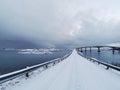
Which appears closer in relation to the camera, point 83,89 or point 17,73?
point 83,89

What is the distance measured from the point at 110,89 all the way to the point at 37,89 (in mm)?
3667

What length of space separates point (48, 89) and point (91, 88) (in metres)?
2.20

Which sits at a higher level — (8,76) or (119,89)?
(8,76)

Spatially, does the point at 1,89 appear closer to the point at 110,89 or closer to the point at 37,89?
the point at 37,89

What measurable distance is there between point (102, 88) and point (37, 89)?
331 cm

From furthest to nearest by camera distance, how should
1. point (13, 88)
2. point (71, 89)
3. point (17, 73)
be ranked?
point (17, 73) → point (13, 88) → point (71, 89)

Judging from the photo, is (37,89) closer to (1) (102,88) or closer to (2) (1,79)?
(2) (1,79)

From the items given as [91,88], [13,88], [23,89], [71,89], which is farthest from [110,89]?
[13,88]

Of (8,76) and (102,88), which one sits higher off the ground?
(8,76)

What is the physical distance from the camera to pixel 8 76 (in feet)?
29.7

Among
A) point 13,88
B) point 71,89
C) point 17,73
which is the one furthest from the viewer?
point 17,73

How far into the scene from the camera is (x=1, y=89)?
28.4 ft

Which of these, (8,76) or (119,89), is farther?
(8,76)

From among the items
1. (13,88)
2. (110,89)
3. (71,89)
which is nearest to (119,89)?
(110,89)
